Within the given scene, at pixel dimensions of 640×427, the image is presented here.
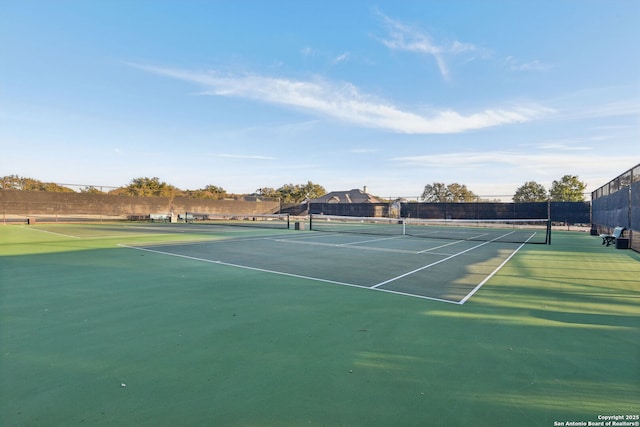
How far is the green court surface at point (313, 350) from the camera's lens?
2359 mm

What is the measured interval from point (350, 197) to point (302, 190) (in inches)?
372

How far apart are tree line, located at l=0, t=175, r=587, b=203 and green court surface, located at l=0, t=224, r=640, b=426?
1130 inches

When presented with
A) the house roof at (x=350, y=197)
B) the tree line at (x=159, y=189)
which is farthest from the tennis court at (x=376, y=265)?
the house roof at (x=350, y=197)

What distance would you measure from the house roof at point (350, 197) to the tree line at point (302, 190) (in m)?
2.63

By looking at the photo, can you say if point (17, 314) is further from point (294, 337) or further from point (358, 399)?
point (358, 399)

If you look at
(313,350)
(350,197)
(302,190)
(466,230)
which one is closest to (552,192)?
(466,230)

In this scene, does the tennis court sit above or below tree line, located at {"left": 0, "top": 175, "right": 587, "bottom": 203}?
below

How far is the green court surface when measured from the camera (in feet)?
7.74

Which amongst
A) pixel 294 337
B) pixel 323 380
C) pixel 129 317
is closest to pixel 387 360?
pixel 323 380

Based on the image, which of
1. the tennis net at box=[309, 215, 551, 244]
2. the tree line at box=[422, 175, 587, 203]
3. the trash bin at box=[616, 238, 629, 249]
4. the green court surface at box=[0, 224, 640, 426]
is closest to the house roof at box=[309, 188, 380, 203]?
the tree line at box=[422, 175, 587, 203]

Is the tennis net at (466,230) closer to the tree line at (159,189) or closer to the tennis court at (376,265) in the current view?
the tennis court at (376,265)

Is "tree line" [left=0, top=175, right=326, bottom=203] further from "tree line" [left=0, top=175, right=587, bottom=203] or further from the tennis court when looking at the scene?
the tennis court

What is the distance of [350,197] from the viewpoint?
60844mm

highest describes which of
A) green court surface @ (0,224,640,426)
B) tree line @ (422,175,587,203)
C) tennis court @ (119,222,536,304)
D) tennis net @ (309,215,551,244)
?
tree line @ (422,175,587,203)
